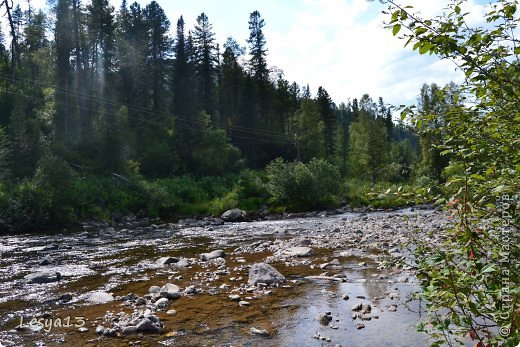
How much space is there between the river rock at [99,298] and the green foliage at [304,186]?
26016mm

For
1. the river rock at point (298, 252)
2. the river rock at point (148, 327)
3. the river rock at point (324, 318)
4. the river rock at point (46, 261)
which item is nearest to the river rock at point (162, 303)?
the river rock at point (148, 327)

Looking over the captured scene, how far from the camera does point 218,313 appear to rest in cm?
788

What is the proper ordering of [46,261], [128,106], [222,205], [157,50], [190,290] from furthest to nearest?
[157,50] → [128,106] → [222,205] → [46,261] → [190,290]

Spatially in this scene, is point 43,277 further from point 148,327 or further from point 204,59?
point 204,59

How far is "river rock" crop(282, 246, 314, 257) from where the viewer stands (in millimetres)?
13453

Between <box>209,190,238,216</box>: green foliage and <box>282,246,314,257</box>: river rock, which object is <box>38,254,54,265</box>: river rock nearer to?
<box>282,246,314,257</box>: river rock

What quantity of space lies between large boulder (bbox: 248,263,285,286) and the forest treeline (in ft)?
66.8

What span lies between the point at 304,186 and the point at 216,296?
2615 cm

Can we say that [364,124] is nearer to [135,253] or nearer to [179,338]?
[135,253]

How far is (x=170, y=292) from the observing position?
358 inches

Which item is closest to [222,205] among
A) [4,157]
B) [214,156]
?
[214,156]

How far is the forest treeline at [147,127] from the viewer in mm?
33438

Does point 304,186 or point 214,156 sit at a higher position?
point 214,156

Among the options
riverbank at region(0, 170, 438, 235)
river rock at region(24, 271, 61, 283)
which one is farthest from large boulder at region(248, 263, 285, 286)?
riverbank at region(0, 170, 438, 235)
